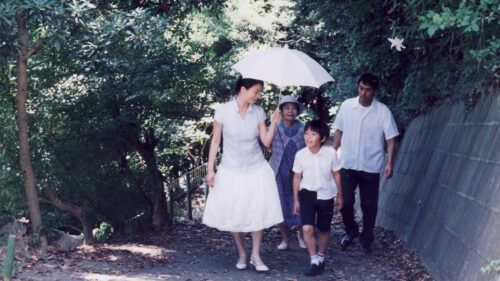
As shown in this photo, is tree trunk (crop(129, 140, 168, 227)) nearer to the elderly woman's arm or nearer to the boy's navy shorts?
the elderly woman's arm

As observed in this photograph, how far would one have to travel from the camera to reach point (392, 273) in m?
7.25

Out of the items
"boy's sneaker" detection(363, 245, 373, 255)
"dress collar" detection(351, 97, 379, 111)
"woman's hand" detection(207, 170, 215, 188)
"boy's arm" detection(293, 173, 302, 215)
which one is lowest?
"boy's sneaker" detection(363, 245, 373, 255)

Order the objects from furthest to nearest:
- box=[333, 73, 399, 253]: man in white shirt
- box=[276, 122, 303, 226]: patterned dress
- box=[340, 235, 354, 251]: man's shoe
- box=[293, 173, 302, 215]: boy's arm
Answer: box=[340, 235, 354, 251]: man's shoe
box=[276, 122, 303, 226]: patterned dress
box=[333, 73, 399, 253]: man in white shirt
box=[293, 173, 302, 215]: boy's arm

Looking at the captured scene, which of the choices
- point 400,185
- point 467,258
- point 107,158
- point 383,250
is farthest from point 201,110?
point 467,258

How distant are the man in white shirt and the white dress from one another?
1457mm

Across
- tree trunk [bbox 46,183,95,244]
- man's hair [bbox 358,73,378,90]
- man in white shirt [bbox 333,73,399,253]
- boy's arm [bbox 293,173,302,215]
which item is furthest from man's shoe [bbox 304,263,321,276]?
tree trunk [bbox 46,183,95,244]

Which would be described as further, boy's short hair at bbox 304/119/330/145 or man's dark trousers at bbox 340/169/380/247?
man's dark trousers at bbox 340/169/380/247

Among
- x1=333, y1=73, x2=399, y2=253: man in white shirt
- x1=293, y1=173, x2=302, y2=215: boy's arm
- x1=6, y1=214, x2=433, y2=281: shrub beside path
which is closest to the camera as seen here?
x1=6, y1=214, x2=433, y2=281: shrub beside path

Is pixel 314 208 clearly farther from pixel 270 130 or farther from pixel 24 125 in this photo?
pixel 24 125

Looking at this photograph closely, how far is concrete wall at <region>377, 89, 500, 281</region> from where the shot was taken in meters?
5.37

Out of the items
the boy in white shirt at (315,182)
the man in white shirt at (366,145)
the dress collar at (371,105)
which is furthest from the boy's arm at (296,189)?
the dress collar at (371,105)

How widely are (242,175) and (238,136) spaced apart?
0.42m

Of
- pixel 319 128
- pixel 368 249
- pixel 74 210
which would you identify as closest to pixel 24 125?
pixel 319 128

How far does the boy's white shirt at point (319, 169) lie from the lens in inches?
276
